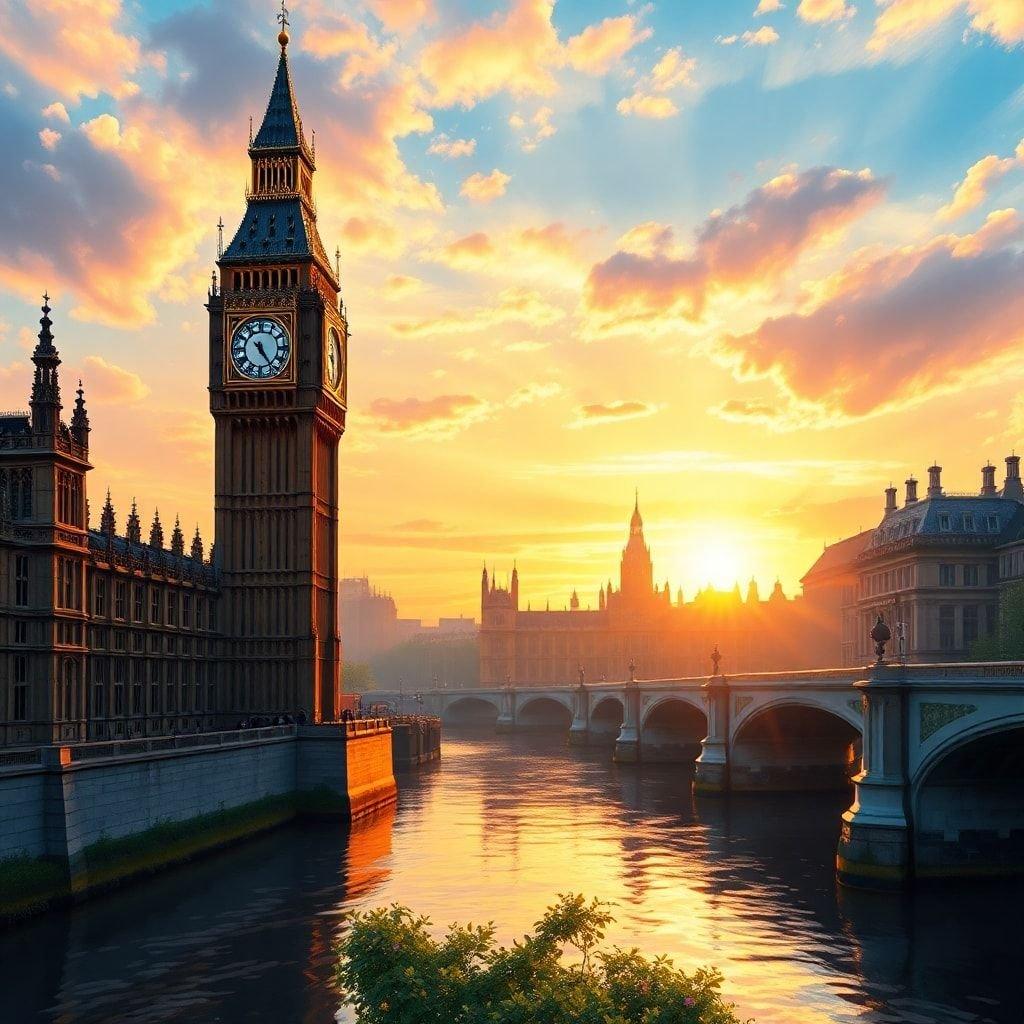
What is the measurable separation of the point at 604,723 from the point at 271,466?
71.2m

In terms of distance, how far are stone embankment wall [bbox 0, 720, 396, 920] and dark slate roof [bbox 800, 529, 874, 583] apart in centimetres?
10011

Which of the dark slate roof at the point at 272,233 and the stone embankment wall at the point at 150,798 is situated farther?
the dark slate roof at the point at 272,233

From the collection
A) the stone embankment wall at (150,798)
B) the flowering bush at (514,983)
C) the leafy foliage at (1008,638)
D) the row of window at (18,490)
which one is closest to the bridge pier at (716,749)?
the stone embankment wall at (150,798)

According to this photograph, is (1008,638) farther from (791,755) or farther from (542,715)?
(542,715)

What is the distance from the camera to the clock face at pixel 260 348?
248ft

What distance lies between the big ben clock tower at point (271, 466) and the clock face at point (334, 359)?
415 mm

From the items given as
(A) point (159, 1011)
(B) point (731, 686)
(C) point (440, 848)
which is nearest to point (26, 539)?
(C) point (440, 848)

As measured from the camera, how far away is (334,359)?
79875 mm

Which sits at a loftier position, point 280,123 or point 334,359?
point 280,123

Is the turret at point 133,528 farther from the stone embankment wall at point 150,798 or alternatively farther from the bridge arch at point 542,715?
the bridge arch at point 542,715

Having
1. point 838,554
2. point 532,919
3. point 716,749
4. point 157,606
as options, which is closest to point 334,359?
point 157,606

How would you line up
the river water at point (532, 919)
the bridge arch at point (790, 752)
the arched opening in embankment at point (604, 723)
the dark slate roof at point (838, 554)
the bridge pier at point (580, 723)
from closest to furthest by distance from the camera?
the river water at point (532, 919)
the bridge arch at point (790, 752)
the arched opening in embankment at point (604, 723)
the bridge pier at point (580, 723)
the dark slate roof at point (838, 554)

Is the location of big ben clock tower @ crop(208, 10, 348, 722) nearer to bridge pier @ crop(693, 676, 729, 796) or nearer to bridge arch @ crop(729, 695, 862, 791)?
bridge pier @ crop(693, 676, 729, 796)

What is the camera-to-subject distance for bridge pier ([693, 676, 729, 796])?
258 ft
